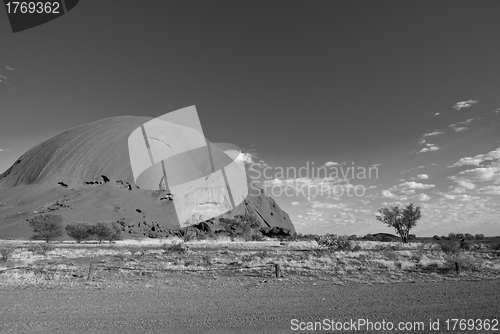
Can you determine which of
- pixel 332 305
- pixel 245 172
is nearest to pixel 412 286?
pixel 332 305

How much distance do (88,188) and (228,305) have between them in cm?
7154

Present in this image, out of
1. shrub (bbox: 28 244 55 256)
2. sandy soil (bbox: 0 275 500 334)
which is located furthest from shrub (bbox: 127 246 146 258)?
sandy soil (bbox: 0 275 500 334)

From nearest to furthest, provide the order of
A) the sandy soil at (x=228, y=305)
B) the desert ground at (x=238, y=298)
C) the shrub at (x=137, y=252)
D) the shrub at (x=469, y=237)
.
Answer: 1. the sandy soil at (x=228, y=305)
2. the desert ground at (x=238, y=298)
3. the shrub at (x=137, y=252)
4. the shrub at (x=469, y=237)

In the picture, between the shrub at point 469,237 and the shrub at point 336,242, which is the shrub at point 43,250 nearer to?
the shrub at point 336,242

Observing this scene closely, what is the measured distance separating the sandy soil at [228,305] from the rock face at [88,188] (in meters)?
52.0

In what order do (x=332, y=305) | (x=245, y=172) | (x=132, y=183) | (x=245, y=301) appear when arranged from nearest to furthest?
(x=332, y=305)
(x=245, y=301)
(x=132, y=183)
(x=245, y=172)

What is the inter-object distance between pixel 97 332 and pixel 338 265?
12448mm

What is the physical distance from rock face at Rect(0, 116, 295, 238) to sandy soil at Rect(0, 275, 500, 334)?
52.0 metres

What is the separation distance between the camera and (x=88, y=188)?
71.2m

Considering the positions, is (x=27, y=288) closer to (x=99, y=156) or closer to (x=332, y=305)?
(x=332, y=305)

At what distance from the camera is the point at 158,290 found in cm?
1068

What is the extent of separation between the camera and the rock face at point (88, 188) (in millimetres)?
60406

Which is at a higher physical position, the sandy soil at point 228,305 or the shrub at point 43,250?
the sandy soil at point 228,305

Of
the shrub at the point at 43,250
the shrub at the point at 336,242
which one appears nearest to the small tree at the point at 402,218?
the shrub at the point at 336,242
